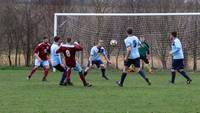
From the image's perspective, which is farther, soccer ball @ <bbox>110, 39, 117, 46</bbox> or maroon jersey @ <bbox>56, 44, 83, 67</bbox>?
soccer ball @ <bbox>110, 39, 117, 46</bbox>

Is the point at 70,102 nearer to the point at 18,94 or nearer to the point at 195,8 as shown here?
the point at 18,94

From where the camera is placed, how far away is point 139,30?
102 ft

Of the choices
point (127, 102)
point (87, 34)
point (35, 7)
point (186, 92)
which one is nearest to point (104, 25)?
point (87, 34)

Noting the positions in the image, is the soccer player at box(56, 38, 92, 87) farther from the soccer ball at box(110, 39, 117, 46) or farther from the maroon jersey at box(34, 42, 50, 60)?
the soccer ball at box(110, 39, 117, 46)

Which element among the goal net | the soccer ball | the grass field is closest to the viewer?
the grass field

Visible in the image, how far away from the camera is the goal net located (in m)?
30.6

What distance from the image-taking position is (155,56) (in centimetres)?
3145

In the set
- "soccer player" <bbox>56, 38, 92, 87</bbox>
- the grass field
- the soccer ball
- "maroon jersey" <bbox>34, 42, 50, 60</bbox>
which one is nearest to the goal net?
the soccer ball

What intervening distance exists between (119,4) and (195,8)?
4651mm

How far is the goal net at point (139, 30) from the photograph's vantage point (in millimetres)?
30562

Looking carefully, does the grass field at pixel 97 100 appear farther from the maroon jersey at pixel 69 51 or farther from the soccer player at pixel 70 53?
the maroon jersey at pixel 69 51

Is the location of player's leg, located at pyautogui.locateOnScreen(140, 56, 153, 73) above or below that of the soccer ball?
below

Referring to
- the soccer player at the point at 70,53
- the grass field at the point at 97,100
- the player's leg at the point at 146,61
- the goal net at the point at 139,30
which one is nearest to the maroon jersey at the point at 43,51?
the soccer player at the point at 70,53

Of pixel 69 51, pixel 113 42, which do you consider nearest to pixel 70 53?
pixel 69 51
